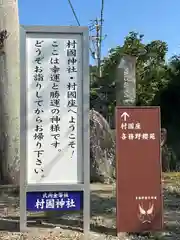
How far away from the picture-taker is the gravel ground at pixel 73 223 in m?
5.74

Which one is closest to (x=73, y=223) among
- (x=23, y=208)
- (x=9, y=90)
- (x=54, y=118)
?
(x=23, y=208)

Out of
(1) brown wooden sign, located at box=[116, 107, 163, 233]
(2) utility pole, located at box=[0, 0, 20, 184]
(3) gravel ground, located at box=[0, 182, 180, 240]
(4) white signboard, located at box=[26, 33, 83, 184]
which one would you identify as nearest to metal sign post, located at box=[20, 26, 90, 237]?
(4) white signboard, located at box=[26, 33, 83, 184]

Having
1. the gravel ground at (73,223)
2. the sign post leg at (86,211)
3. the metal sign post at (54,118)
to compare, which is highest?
the metal sign post at (54,118)

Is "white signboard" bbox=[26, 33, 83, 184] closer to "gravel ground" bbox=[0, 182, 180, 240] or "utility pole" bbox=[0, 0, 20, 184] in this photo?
"gravel ground" bbox=[0, 182, 180, 240]

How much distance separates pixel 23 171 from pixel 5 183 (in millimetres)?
4017

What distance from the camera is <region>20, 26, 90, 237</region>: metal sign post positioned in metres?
5.74

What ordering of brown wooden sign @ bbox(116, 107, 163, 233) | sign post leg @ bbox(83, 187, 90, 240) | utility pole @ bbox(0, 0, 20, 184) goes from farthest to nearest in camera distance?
utility pole @ bbox(0, 0, 20, 184) → sign post leg @ bbox(83, 187, 90, 240) → brown wooden sign @ bbox(116, 107, 163, 233)

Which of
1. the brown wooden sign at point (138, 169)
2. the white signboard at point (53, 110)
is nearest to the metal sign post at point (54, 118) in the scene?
the white signboard at point (53, 110)

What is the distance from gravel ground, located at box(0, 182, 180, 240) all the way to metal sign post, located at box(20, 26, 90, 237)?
0.89 ft

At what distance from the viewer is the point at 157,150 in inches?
226

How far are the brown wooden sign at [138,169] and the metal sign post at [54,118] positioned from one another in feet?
1.45

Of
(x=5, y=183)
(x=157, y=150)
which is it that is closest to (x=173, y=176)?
(x=5, y=183)

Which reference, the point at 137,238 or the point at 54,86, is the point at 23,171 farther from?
the point at 137,238

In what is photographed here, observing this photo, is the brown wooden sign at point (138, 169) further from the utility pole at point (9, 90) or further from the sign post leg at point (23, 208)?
the utility pole at point (9, 90)
